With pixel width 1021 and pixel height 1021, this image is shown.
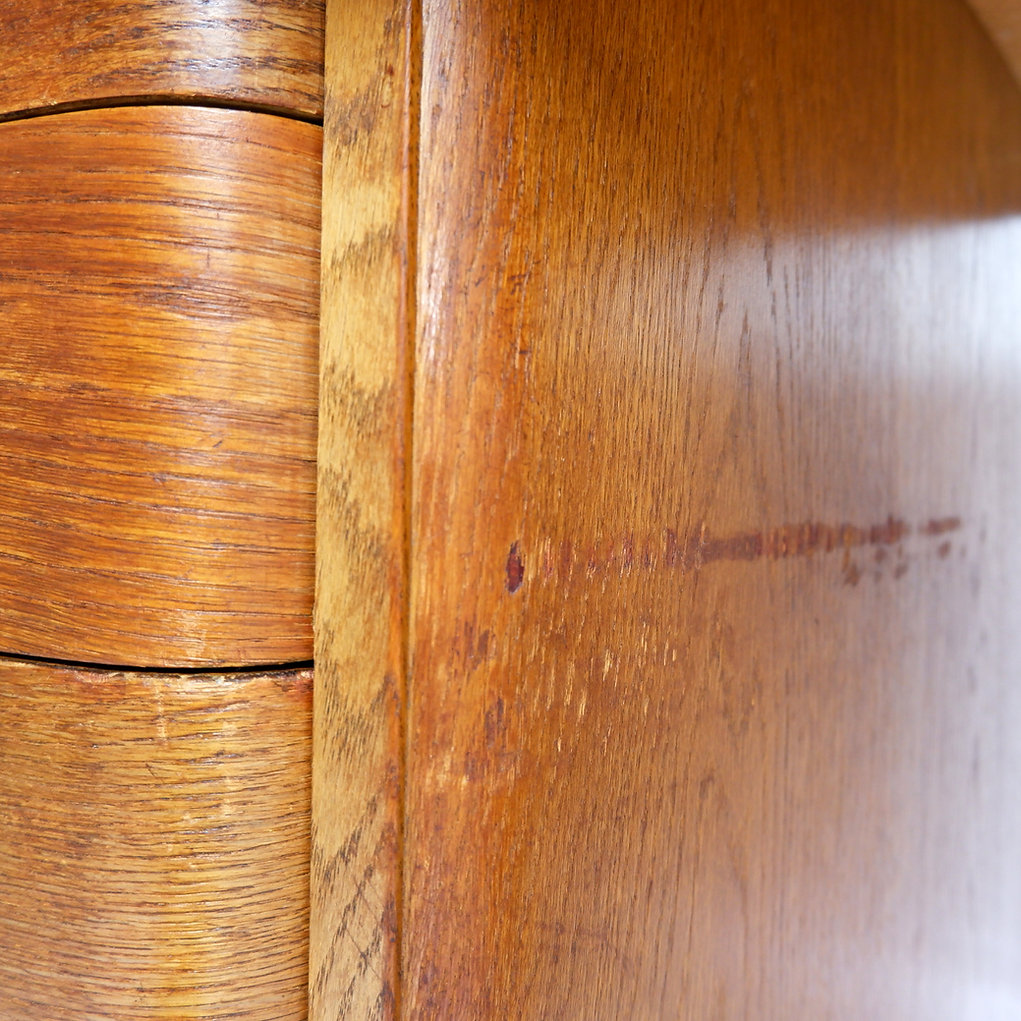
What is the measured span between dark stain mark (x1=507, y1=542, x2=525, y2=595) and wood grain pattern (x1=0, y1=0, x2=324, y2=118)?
0.41 feet

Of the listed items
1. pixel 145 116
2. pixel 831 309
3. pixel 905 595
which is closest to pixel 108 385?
pixel 145 116

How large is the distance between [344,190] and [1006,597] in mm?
620

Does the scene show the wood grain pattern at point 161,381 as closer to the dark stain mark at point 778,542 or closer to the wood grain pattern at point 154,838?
the wood grain pattern at point 154,838

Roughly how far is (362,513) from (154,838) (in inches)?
3.8

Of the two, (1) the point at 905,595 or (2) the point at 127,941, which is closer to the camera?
(2) the point at 127,941

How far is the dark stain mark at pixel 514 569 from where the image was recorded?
0.25 metres


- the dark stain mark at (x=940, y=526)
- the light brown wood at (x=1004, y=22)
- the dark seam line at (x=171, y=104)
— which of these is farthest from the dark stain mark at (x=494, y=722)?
the light brown wood at (x=1004, y=22)

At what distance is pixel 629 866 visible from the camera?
12.0 inches

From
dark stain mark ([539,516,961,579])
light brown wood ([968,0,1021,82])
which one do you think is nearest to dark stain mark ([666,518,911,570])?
dark stain mark ([539,516,961,579])

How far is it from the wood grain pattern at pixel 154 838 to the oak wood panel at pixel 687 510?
0.13 feet

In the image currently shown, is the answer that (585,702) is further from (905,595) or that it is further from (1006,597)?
(1006,597)

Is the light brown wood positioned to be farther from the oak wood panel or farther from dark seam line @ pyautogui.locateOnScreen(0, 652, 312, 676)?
dark seam line @ pyautogui.locateOnScreen(0, 652, 312, 676)

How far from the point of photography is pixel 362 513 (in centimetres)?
24

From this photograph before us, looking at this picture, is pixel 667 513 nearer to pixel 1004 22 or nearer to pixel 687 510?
pixel 687 510
